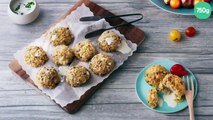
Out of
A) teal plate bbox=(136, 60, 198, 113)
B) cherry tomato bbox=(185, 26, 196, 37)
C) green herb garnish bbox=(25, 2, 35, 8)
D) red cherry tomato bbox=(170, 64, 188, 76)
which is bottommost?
teal plate bbox=(136, 60, 198, 113)

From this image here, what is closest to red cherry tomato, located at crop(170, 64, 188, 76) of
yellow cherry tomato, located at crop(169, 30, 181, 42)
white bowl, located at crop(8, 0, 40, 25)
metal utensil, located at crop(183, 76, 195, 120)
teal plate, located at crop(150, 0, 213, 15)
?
metal utensil, located at crop(183, 76, 195, 120)

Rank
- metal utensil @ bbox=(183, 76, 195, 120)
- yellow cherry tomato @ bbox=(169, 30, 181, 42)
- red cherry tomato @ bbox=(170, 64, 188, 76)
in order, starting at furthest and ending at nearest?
1. yellow cherry tomato @ bbox=(169, 30, 181, 42)
2. red cherry tomato @ bbox=(170, 64, 188, 76)
3. metal utensil @ bbox=(183, 76, 195, 120)

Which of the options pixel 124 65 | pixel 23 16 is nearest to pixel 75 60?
pixel 124 65

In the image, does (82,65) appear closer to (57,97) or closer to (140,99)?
(57,97)

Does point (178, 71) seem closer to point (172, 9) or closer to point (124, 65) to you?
point (124, 65)

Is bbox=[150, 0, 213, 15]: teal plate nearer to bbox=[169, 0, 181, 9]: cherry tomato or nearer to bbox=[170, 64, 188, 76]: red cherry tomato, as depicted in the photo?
bbox=[169, 0, 181, 9]: cherry tomato

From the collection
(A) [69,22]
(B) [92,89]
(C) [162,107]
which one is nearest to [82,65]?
(B) [92,89]
